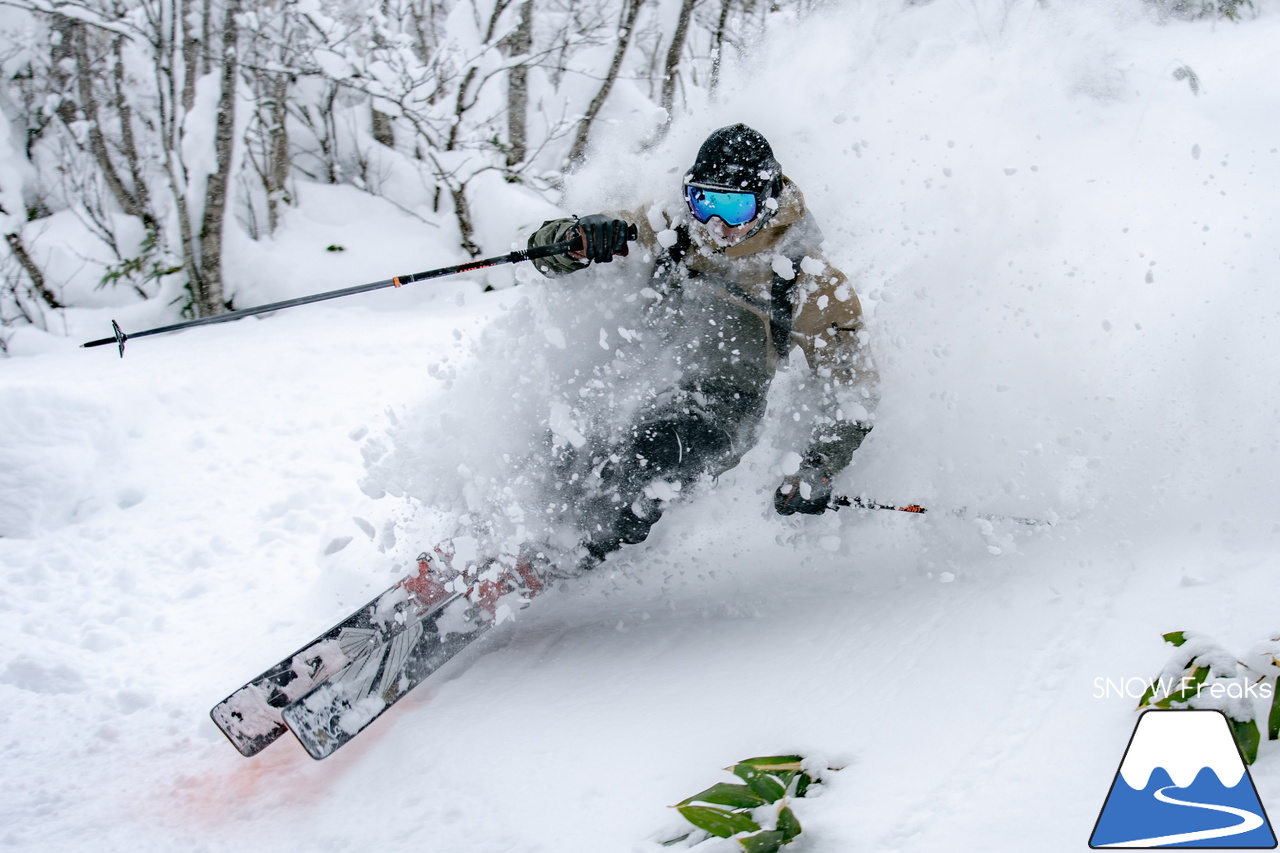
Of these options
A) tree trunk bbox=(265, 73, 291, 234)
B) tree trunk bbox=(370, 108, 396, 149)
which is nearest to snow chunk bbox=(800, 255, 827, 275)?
tree trunk bbox=(265, 73, 291, 234)

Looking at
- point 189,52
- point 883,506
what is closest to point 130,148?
point 189,52

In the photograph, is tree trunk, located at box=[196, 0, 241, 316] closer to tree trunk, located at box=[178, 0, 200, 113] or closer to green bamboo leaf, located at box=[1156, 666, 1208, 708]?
tree trunk, located at box=[178, 0, 200, 113]

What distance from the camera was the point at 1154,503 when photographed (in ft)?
9.37

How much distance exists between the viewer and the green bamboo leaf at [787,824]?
1.59 meters

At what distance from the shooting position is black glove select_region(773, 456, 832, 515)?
2.89 meters

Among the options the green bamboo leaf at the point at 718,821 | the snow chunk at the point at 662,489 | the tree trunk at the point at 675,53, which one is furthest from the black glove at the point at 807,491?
the tree trunk at the point at 675,53

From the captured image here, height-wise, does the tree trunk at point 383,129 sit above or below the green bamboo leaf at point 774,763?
above

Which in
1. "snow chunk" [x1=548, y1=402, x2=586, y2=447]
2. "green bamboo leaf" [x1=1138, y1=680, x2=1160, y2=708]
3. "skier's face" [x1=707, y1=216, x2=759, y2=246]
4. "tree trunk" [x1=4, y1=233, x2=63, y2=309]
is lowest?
"green bamboo leaf" [x1=1138, y1=680, x2=1160, y2=708]

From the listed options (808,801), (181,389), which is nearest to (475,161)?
(181,389)

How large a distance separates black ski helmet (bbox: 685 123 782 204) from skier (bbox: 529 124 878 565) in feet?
0.31

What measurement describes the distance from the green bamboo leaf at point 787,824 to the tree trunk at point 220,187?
670 centimetres

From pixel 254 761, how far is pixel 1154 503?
328 cm

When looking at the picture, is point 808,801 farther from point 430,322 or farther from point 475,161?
point 475,161

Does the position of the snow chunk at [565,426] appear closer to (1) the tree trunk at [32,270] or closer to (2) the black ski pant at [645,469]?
(2) the black ski pant at [645,469]
